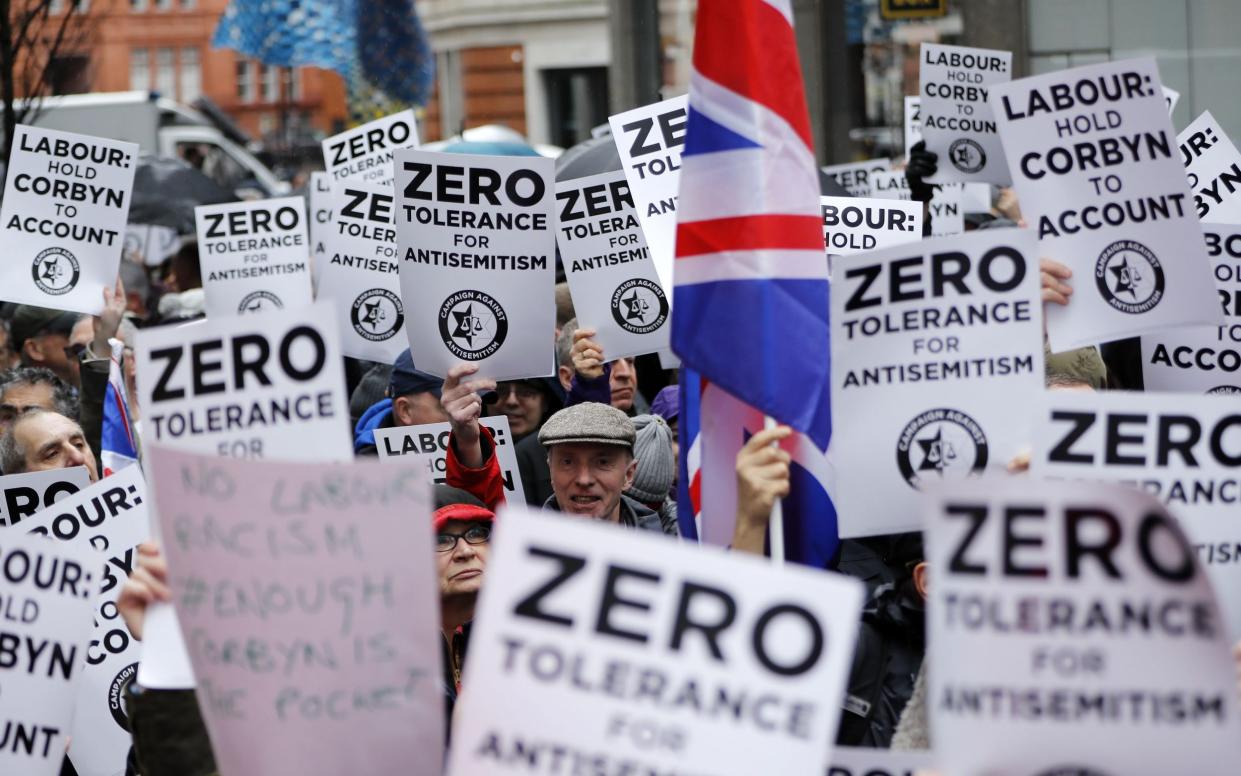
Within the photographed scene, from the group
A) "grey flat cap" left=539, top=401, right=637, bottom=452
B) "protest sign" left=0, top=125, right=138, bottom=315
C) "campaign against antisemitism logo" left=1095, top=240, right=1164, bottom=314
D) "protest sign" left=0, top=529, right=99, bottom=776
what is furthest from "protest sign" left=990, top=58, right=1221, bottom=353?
"protest sign" left=0, top=125, right=138, bottom=315

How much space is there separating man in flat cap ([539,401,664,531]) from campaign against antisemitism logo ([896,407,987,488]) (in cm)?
193

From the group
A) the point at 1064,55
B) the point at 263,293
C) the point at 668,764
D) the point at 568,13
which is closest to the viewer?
the point at 668,764

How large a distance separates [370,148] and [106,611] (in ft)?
16.3

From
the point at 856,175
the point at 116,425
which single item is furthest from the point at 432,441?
the point at 856,175

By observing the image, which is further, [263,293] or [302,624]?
[263,293]

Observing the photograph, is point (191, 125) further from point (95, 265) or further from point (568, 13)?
point (95, 265)

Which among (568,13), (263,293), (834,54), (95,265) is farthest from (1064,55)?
(568,13)

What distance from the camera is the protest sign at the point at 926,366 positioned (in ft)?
13.3

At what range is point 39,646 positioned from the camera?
159 inches

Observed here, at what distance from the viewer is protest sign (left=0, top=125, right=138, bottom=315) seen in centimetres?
819

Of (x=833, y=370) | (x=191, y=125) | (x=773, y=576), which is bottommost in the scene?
(x=773, y=576)

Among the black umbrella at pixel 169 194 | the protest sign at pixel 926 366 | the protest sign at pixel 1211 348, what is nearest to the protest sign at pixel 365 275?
the protest sign at pixel 1211 348

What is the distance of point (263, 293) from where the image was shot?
30.5 feet

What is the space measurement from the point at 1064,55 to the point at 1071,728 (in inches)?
444
